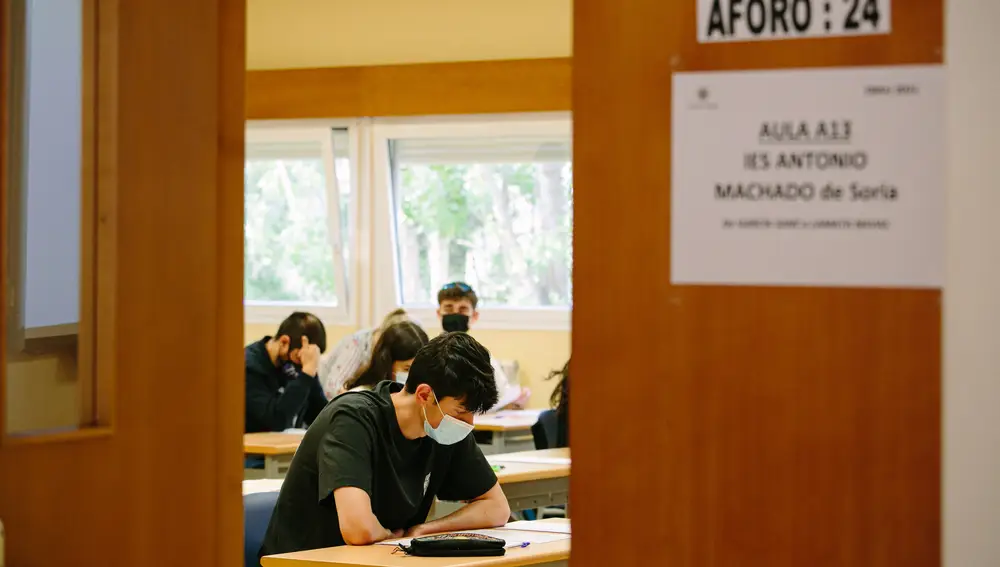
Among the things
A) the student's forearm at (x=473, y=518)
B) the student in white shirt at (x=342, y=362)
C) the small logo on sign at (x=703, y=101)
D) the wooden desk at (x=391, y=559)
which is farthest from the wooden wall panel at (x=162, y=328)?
the student in white shirt at (x=342, y=362)

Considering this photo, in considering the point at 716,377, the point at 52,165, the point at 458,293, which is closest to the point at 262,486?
the point at 52,165

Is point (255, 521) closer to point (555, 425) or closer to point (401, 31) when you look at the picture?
point (555, 425)

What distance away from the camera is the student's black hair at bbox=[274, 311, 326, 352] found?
5777 millimetres

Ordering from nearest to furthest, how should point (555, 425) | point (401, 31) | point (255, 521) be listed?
point (255, 521), point (555, 425), point (401, 31)

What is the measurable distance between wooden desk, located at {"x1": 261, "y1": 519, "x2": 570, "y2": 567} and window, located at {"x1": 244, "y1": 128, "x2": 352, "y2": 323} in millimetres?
5030

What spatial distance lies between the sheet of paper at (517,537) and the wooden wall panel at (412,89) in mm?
4512

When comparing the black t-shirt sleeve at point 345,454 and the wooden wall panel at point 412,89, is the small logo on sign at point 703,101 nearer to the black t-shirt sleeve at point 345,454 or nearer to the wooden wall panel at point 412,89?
the black t-shirt sleeve at point 345,454

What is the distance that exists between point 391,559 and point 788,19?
207 cm

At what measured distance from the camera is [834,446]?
5.32 ft

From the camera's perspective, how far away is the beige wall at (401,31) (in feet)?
21.6

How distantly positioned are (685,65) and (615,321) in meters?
0.43

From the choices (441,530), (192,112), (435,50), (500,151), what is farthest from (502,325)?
(192,112)

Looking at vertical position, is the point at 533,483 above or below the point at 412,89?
below

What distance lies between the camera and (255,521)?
339cm
